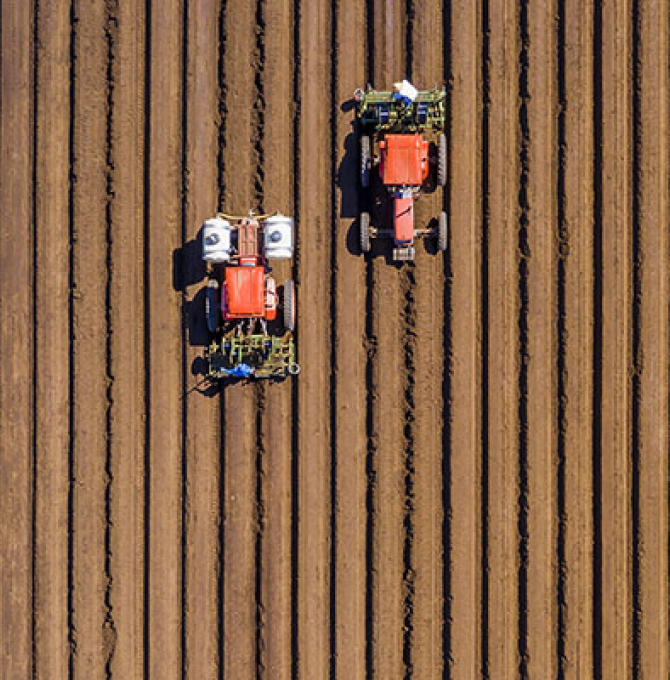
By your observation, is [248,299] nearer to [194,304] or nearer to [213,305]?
[213,305]

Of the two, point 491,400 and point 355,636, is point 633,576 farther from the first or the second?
point 355,636

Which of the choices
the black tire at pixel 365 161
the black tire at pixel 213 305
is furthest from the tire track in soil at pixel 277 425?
the black tire at pixel 365 161

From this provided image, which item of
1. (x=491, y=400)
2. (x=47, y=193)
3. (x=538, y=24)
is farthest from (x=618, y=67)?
(x=47, y=193)

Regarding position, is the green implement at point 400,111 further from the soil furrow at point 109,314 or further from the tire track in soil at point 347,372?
the soil furrow at point 109,314

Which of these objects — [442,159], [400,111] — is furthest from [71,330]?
[442,159]

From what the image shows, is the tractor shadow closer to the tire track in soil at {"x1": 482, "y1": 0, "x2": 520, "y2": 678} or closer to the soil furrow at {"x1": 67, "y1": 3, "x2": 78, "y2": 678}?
the soil furrow at {"x1": 67, "y1": 3, "x2": 78, "y2": 678}

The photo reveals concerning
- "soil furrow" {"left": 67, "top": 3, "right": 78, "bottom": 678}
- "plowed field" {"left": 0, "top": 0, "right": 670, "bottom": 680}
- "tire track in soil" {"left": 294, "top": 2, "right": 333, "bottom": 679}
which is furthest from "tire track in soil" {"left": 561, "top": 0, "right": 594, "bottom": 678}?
"soil furrow" {"left": 67, "top": 3, "right": 78, "bottom": 678}
